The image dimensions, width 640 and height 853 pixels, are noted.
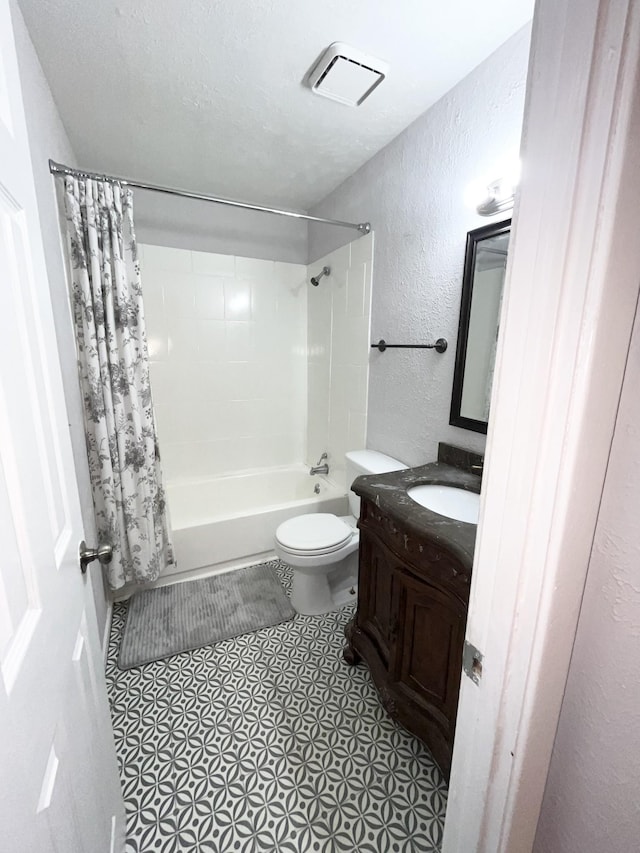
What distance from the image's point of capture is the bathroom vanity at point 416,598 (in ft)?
3.36

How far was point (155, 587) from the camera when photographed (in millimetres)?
2133

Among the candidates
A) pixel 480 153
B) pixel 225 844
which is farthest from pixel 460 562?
pixel 480 153

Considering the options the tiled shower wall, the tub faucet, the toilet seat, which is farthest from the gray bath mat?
the tiled shower wall

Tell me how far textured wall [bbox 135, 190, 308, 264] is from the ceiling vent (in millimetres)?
1288

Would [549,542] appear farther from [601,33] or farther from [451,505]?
[451,505]

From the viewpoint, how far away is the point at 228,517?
7.38ft

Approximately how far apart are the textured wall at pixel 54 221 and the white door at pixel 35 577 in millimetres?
752

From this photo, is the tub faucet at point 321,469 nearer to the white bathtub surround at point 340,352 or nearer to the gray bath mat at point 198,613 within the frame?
the white bathtub surround at point 340,352

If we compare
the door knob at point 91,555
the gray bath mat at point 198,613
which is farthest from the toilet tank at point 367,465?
the door knob at point 91,555

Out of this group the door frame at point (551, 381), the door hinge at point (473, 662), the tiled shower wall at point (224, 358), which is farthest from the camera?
the tiled shower wall at point (224, 358)

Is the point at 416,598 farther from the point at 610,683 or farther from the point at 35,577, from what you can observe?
the point at 35,577

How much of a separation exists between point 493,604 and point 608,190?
21.6 inches

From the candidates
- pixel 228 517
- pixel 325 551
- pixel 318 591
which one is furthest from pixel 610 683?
pixel 228 517

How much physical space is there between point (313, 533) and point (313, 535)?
0.6 inches
